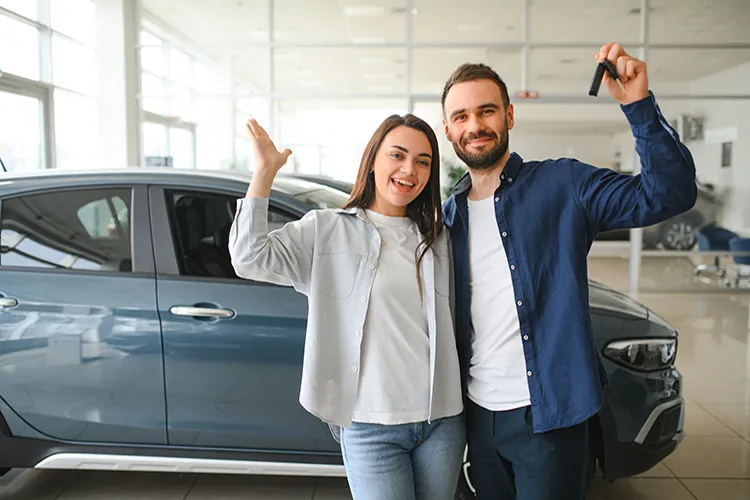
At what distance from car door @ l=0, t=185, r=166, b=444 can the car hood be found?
1801 mm

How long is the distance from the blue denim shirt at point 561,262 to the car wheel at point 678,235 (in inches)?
339

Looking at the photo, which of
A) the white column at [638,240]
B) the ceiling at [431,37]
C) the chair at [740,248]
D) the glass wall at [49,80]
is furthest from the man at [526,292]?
the chair at [740,248]

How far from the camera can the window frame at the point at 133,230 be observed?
8.83ft

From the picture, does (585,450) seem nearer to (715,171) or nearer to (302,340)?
(302,340)

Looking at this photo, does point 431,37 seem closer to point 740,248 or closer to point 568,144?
point 568,144

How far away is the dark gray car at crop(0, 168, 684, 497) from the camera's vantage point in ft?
8.50

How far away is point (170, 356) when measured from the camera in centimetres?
259

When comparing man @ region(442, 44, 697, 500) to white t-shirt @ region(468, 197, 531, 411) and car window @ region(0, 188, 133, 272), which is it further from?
car window @ region(0, 188, 133, 272)

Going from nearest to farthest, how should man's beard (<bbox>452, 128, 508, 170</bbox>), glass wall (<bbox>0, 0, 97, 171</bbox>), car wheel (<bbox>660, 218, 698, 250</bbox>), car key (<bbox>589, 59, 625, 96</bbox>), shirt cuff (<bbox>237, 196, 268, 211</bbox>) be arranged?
car key (<bbox>589, 59, 625, 96</bbox>) → shirt cuff (<bbox>237, 196, 268, 211</bbox>) → man's beard (<bbox>452, 128, 508, 170</bbox>) → glass wall (<bbox>0, 0, 97, 171</bbox>) → car wheel (<bbox>660, 218, 698, 250</bbox>)

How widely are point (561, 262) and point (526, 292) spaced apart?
0.39ft

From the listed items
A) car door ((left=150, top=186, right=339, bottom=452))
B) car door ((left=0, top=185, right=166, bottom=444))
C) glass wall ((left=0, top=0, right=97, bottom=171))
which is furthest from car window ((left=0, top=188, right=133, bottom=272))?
glass wall ((left=0, top=0, right=97, bottom=171))

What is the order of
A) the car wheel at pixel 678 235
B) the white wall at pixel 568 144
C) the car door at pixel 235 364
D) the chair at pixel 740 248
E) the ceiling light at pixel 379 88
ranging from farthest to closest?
the white wall at pixel 568 144 → the ceiling light at pixel 379 88 → the car wheel at pixel 678 235 → the chair at pixel 740 248 → the car door at pixel 235 364

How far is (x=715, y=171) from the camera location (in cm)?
941

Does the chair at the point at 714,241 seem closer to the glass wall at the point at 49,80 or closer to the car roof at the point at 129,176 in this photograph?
Answer: the car roof at the point at 129,176
